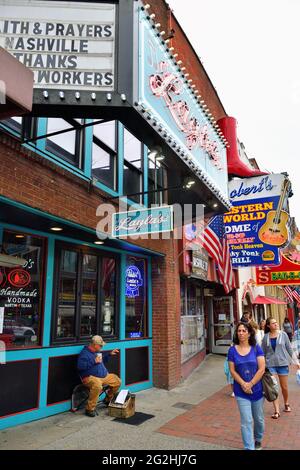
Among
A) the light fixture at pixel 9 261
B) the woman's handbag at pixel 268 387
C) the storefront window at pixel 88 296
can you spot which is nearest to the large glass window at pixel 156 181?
the storefront window at pixel 88 296

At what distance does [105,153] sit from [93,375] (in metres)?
4.64

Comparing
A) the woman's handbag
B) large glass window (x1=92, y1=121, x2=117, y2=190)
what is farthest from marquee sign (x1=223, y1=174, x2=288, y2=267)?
the woman's handbag

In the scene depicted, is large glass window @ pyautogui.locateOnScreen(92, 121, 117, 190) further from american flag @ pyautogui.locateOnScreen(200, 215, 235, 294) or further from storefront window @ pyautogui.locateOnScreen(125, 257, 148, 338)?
american flag @ pyautogui.locateOnScreen(200, 215, 235, 294)

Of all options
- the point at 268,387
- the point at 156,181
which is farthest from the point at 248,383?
the point at 156,181

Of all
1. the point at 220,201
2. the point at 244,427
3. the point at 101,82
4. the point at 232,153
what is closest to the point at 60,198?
the point at 101,82

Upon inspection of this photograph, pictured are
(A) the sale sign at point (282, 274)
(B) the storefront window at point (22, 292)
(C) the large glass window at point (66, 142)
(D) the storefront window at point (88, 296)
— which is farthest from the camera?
(A) the sale sign at point (282, 274)

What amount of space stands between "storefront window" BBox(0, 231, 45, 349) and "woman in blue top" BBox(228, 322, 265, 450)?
330cm

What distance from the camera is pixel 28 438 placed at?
5129 millimetres

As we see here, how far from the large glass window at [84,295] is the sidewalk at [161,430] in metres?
1.49

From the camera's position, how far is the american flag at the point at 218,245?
12.0 metres

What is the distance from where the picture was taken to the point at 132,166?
9250mm

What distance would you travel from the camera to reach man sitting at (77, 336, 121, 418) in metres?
6.25

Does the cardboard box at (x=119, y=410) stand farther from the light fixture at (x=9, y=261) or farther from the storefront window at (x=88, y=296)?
the light fixture at (x=9, y=261)

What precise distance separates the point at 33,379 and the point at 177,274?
17.1 feet
